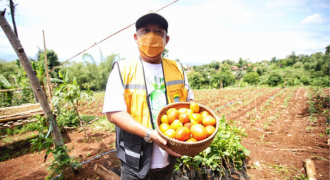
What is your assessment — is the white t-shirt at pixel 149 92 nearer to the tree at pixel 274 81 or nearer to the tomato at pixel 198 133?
the tomato at pixel 198 133

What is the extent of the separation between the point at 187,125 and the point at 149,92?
586 millimetres

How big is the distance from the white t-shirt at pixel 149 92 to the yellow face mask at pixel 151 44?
0.50 feet

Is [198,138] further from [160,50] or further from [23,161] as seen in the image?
[23,161]

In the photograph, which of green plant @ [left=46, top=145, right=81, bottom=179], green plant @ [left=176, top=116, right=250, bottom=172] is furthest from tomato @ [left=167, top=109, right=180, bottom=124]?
green plant @ [left=46, top=145, right=81, bottom=179]

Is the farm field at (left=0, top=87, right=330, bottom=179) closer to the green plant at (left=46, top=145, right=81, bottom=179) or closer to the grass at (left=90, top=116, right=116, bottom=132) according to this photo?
the grass at (left=90, top=116, right=116, bottom=132)

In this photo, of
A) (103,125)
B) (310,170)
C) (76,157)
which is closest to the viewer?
(310,170)

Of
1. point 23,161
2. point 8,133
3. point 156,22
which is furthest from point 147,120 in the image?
point 8,133

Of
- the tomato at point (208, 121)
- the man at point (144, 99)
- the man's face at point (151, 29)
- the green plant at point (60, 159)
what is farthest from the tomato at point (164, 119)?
the green plant at point (60, 159)

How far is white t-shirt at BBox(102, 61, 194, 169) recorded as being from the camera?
4.58 ft

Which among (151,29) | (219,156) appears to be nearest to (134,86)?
(151,29)

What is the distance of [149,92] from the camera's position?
1.65 meters

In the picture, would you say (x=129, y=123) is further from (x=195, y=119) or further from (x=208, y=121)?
(x=208, y=121)

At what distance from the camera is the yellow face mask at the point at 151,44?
5.43 ft

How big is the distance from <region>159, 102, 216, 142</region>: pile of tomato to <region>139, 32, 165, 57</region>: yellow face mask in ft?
2.45
